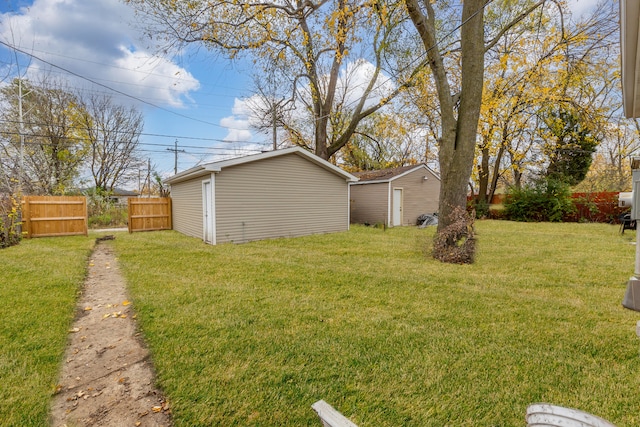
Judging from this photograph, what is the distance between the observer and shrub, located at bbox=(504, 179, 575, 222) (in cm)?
1520

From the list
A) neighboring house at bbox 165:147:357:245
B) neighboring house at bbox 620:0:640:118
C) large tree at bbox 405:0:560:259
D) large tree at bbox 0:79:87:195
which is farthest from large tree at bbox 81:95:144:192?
neighboring house at bbox 620:0:640:118

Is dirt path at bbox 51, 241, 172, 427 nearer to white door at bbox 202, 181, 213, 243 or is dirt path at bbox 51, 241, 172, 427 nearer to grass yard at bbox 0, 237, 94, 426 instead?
grass yard at bbox 0, 237, 94, 426

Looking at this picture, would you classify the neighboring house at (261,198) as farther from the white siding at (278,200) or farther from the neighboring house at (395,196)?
the neighboring house at (395,196)

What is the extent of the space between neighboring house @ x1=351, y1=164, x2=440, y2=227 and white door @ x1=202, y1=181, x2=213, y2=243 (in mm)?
7925

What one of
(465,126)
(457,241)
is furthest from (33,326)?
(465,126)

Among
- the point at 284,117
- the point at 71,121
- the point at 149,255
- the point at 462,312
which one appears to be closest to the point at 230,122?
the point at 284,117

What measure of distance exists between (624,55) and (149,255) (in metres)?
7.87

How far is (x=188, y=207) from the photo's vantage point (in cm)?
1046

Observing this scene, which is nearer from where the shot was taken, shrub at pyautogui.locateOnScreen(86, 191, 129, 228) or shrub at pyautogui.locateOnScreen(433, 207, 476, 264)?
shrub at pyautogui.locateOnScreen(433, 207, 476, 264)

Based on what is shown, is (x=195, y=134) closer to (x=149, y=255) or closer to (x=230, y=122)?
(x=230, y=122)

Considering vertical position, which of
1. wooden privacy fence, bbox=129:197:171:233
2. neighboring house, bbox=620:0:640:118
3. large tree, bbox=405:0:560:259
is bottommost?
wooden privacy fence, bbox=129:197:171:233

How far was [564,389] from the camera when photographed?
7.06 feet

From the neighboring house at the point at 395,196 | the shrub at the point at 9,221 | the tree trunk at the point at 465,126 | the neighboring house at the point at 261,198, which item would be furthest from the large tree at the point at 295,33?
the shrub at the point at 9,221

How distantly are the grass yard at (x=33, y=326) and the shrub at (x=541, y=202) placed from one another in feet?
61.7
